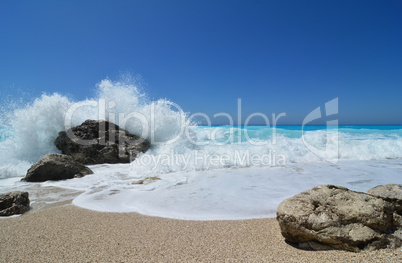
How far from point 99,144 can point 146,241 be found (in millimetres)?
6198

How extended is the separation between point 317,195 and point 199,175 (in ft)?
11.4

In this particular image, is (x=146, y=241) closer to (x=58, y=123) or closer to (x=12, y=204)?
(x=12, y=204)

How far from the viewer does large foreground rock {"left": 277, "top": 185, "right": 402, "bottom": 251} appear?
67.3 inches

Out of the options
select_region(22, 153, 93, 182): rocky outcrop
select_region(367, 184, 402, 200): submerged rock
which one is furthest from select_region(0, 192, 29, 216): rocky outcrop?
select_region(367, 184, 402, 200): submerged rock

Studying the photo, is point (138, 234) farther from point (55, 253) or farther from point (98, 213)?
point (98, 213)

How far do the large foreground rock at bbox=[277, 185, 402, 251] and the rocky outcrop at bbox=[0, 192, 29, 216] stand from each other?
10.7ft

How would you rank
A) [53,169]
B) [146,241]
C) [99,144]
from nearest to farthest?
1. [146,241]
2. [53,169]
3. [99,144]

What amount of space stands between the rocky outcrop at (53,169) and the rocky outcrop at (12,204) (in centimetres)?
206

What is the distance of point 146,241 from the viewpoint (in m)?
2.02

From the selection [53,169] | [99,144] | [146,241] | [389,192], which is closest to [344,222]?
[389,192]

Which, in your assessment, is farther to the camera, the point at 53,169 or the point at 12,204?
the point at 53,169

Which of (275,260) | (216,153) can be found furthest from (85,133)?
(275,260)

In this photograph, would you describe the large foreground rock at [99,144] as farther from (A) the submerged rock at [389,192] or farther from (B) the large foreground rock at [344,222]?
(A) the submerged rock at [389,192]

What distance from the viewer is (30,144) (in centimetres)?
740
